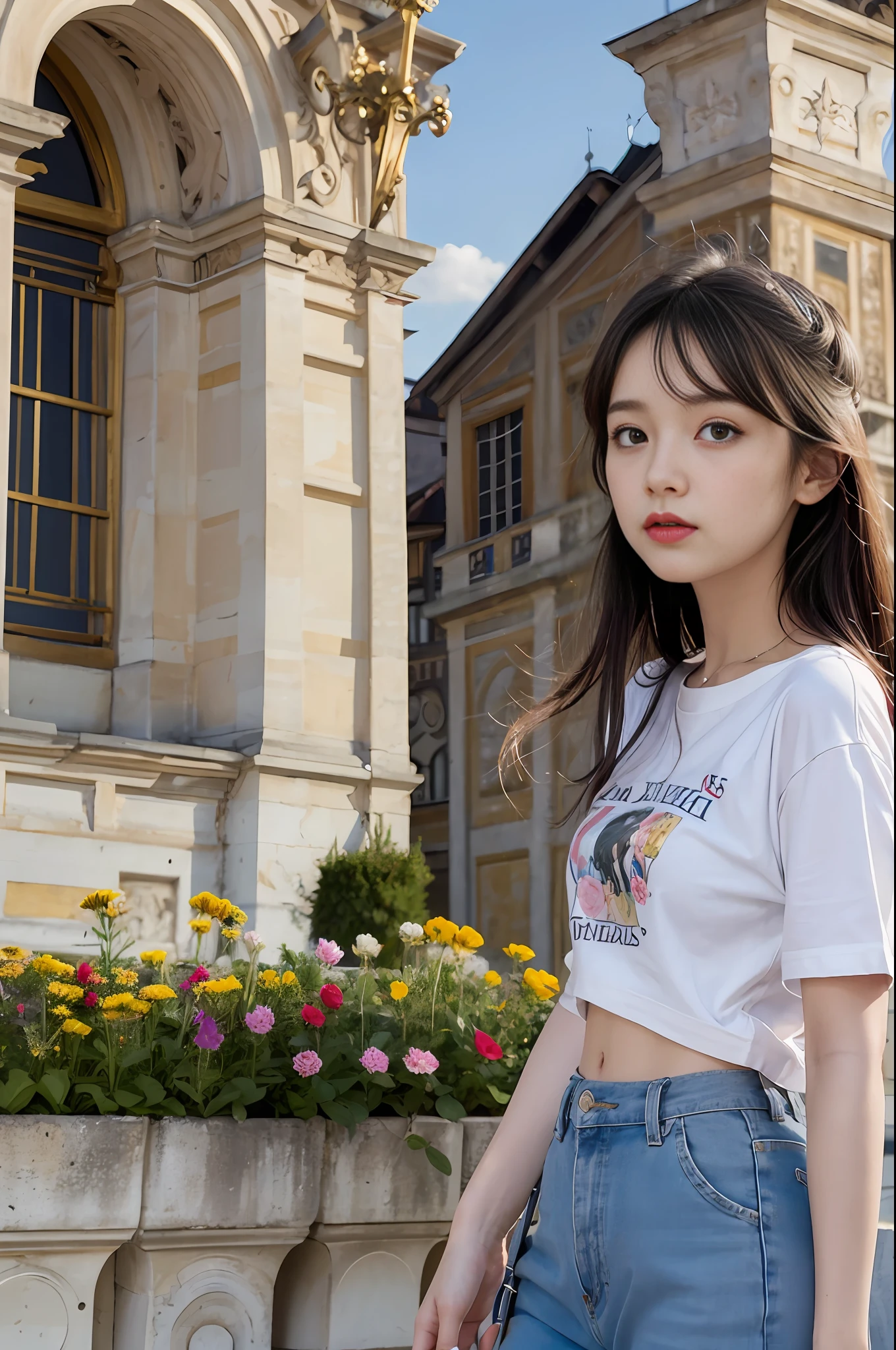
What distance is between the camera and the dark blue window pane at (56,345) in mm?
7477

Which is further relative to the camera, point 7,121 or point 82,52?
point 82,52

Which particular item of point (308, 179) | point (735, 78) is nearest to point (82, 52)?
point (308, 179)

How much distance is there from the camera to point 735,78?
24.3 feet

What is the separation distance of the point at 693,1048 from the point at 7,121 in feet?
20.1

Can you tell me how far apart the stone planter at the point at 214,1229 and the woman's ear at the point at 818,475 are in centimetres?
145

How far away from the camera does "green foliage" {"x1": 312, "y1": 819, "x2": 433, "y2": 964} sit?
676 cm

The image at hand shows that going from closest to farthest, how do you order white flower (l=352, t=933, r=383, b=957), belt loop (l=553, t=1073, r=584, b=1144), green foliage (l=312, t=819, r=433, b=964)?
belt loop (l=553, t=1073, r=584, b=1144)
white flower (l=352, t=933, r=383, b=957)
green foliage (l=312, t=819, r=433, b=964)

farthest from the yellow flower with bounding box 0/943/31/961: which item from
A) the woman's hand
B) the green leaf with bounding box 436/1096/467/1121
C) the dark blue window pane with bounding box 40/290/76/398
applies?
the dark blue window pane with bounding box 40/290/76/398

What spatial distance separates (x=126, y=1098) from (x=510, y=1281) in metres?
1.14

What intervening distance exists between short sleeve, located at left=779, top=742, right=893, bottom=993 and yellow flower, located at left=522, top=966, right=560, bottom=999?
1.92 m

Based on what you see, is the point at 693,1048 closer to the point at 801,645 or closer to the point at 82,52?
the point at 801,645

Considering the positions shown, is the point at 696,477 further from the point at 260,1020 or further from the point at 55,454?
the point at 55,454

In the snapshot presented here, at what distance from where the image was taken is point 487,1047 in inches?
107

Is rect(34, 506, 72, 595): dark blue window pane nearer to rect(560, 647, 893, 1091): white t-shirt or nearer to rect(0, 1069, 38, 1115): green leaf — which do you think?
rect(0, 1069, 38, 1115): green leaf
